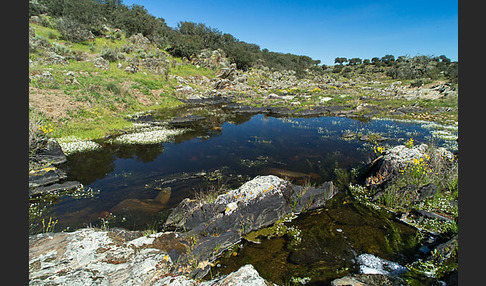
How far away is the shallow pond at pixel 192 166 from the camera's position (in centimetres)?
1038

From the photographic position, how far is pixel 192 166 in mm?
15695

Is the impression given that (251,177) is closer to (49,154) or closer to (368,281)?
(368,281)

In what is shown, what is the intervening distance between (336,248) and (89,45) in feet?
195

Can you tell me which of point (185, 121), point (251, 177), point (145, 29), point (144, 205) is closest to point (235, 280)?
point (144, 205)

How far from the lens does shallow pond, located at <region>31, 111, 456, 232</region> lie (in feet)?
34.0

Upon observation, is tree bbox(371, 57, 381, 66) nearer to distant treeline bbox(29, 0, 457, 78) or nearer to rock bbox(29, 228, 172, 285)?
distant treeline bbox(29, 0, 457, 78)

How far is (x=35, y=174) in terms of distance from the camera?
12336 millimetres

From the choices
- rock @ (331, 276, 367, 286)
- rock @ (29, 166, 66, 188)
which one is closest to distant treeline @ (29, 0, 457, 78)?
rock @ (29, 166, 66, 188)

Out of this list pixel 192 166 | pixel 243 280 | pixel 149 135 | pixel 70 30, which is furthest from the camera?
pixel 70 30

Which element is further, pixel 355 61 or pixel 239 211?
pixel 355 61

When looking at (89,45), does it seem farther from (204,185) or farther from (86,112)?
(204,185)

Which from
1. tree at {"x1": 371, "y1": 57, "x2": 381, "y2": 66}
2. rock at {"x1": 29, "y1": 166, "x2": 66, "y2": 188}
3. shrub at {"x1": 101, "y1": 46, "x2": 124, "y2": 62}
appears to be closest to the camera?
rock at {"x1": 29, "y1": 166, "x2": 66, "y2": 188}

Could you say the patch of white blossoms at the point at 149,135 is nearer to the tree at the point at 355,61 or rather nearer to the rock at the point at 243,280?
the rock at the point at 243,280

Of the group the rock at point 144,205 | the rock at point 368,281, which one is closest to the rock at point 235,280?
the rock at point 368,281
